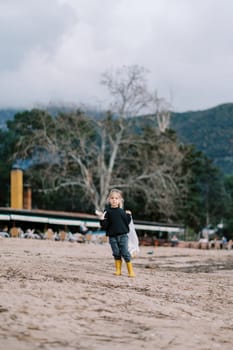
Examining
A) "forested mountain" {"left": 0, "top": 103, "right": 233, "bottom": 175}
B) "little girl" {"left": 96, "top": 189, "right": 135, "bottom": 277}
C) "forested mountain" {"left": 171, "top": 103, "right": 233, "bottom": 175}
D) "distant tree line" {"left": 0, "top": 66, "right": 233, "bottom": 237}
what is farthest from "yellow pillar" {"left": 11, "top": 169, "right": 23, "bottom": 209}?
"forested mountain" {"left": 171, "top": 103, "right": 233, "bottom": 175}

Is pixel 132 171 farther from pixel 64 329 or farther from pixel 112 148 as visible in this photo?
pixel 64 329

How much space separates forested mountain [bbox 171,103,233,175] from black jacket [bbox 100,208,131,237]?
144451mm

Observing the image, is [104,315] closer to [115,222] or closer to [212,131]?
[115,222]

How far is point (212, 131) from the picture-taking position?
178000 mm

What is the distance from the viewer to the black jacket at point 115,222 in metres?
11.4

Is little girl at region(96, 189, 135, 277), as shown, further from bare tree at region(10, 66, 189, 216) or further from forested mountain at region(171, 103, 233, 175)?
forested mountain at region(171, 103, 233, 175)

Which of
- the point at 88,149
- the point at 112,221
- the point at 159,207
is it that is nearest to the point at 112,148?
the point at 88,149

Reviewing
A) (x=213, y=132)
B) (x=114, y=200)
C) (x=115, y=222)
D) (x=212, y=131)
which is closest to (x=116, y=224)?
(x=115, y=222)

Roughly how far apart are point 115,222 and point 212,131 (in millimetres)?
168950

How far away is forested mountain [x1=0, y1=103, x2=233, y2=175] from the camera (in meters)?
165

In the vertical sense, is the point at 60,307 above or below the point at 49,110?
below

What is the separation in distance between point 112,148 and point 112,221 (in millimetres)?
36475

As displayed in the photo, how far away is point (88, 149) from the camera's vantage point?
47406 millimetres

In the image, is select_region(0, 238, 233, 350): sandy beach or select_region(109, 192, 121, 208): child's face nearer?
select_region(0, 238, 233, 350): sandy beach
